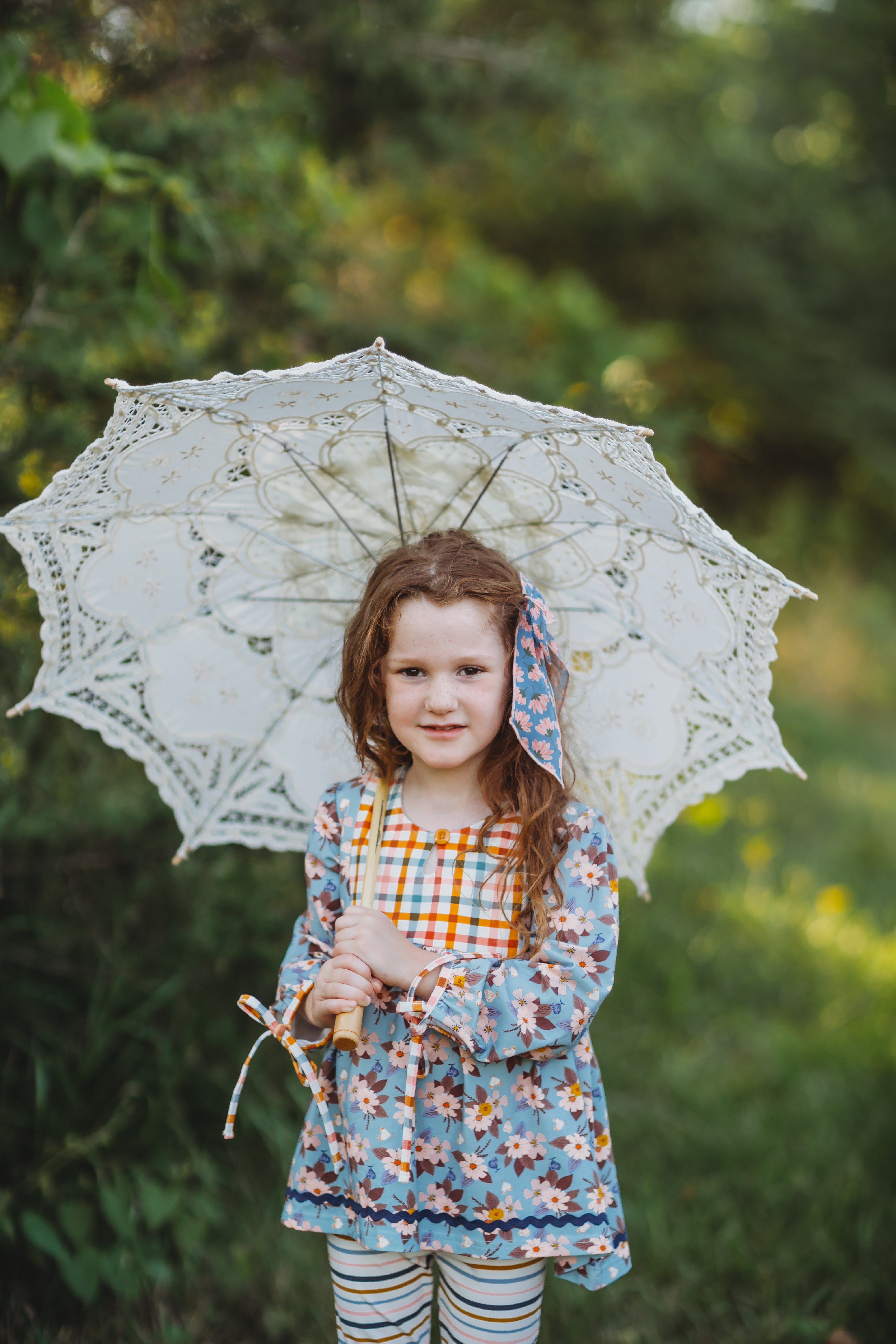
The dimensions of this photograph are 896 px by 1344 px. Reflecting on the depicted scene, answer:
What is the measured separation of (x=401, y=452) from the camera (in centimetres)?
206

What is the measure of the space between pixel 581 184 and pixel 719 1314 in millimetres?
11652

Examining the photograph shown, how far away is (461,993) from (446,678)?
532 mm

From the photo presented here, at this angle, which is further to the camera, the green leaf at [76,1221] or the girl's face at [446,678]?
the green leaf at [76,1221]

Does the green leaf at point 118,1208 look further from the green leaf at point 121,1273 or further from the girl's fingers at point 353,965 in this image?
the girl's fingers at point 353,965

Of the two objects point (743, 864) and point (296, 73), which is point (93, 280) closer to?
point (296, 73)

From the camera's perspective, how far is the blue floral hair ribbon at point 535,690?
1.71 metres

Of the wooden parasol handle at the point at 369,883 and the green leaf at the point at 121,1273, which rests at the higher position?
the wooden parasol handle at the point at 369,883

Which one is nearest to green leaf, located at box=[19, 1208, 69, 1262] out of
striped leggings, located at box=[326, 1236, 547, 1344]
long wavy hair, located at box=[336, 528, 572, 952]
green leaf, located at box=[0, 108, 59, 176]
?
striped leggings, located at box=[326, 1236, 547, 1344]

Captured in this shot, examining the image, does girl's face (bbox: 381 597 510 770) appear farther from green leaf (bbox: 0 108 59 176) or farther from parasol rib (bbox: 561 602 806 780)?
green leaf (bbox: 0 108 59 176)

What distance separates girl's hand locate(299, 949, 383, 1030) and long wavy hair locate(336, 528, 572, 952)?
10.6 inches

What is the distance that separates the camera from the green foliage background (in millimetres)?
2537

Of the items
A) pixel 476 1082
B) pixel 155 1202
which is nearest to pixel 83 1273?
pixel 155 1202

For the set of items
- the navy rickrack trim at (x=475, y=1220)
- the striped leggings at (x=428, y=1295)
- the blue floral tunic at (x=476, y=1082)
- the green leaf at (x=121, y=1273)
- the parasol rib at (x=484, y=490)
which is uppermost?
the parasol rib at (x=484, y=490)

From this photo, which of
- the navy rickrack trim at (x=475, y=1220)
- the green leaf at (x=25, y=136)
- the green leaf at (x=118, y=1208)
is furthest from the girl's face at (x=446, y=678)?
the green leaf at (x=118, y=1208)
